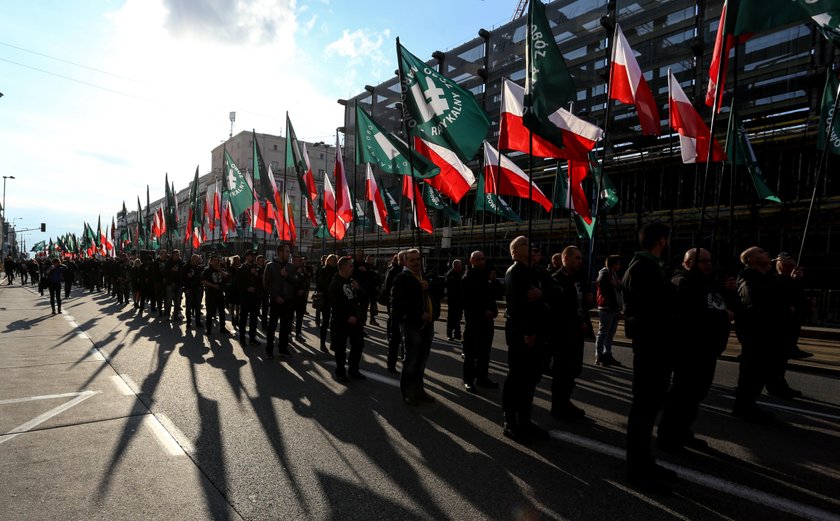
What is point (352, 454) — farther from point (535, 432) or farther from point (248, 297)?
point (248, 297)

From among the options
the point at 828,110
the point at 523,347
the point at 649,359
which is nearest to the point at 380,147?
the point at 523,347

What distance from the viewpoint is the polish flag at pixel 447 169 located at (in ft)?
33.2

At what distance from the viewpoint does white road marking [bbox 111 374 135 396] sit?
6109 millimetres

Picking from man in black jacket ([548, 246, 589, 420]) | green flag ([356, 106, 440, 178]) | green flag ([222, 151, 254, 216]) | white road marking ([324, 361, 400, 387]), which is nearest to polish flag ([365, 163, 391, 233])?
green flag ([222, 151, 254, 216])

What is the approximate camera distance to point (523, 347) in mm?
4578

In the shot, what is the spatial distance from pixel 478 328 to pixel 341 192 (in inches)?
420

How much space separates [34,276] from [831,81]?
45443mm

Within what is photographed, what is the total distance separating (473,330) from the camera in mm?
6758

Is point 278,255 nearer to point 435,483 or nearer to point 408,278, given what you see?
point 408,278

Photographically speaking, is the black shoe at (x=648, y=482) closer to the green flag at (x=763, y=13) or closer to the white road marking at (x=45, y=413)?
the white road marking at (x=45, y=413)

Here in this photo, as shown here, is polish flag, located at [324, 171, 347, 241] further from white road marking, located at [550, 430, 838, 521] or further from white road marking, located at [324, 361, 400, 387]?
white road marking, located at [550, 430, 838, 521]

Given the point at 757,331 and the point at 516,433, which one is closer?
the point at 516,433

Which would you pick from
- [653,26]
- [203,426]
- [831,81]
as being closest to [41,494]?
[203,426]

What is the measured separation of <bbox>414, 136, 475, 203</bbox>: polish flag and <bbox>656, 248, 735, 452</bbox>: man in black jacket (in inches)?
239
